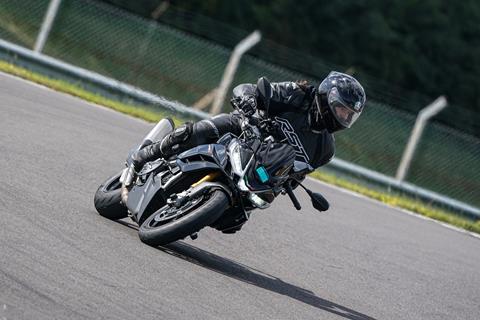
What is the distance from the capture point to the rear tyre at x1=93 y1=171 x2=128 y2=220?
8.62 meters

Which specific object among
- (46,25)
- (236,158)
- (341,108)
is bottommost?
(46,25)

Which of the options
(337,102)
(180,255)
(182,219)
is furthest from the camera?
(180,255)

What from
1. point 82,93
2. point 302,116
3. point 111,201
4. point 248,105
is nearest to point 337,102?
point 302,116

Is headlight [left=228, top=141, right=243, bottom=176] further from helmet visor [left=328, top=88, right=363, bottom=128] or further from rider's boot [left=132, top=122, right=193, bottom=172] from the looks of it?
helmet visor [left=328, top=88, right=363, bottom=128]

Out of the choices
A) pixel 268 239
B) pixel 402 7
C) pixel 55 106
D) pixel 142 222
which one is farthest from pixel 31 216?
pixel 402 7

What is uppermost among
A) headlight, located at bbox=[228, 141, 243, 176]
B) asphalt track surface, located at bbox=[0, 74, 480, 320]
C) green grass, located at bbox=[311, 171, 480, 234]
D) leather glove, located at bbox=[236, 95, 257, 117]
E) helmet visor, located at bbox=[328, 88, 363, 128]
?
helmet visor, located at bbox=[328, 88, 363, 128]

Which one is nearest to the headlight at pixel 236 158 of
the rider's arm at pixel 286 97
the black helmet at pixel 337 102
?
the rider's arm at pixel 286 97

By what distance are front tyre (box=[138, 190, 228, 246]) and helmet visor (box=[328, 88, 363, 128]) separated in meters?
0.97

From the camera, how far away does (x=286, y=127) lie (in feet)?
26.6

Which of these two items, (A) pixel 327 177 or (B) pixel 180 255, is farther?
(A) pixel 327 177

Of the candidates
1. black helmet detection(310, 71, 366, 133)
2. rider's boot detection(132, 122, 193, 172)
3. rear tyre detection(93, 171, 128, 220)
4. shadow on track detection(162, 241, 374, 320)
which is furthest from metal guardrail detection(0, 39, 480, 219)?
black helmet detection(310, 71, 366, 133)

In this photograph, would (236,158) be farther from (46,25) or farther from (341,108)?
(46,25)

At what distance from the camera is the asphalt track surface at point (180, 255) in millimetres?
6301

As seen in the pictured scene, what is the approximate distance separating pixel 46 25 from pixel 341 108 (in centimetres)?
1176
